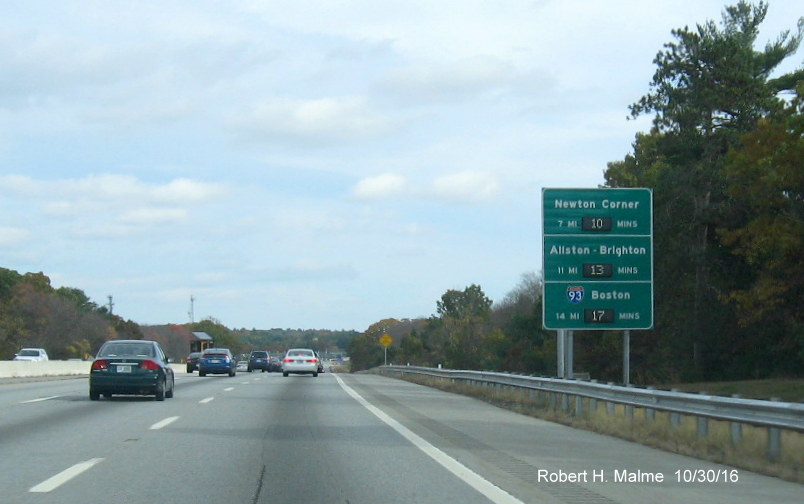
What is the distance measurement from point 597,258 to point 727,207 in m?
22.1

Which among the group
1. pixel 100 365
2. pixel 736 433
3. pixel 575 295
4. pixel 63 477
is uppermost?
pixel 575 295

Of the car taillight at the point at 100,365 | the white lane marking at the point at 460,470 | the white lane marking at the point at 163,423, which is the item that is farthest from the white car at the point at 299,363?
the white lane marking at the point at 460,470

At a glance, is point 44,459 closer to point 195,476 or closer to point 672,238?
A: point 195,476

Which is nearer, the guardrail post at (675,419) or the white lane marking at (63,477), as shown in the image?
the white lane marking at (63,477)

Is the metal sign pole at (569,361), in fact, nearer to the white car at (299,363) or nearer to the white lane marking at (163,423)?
the white lane marking at (163,423)

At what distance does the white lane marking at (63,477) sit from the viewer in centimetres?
999

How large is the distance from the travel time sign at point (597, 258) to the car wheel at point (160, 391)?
373 inches

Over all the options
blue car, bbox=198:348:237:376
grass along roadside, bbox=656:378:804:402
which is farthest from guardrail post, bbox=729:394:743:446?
blue car, bbox=198:348:237:376

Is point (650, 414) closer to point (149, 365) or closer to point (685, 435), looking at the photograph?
point (685, 435)

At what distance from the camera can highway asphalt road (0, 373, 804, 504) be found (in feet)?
32.6

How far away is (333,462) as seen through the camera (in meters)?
12.5

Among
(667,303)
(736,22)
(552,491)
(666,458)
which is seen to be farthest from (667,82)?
(552,491)

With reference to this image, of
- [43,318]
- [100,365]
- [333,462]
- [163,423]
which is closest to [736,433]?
[333,462]

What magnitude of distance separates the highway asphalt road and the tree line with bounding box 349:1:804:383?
2502cm
